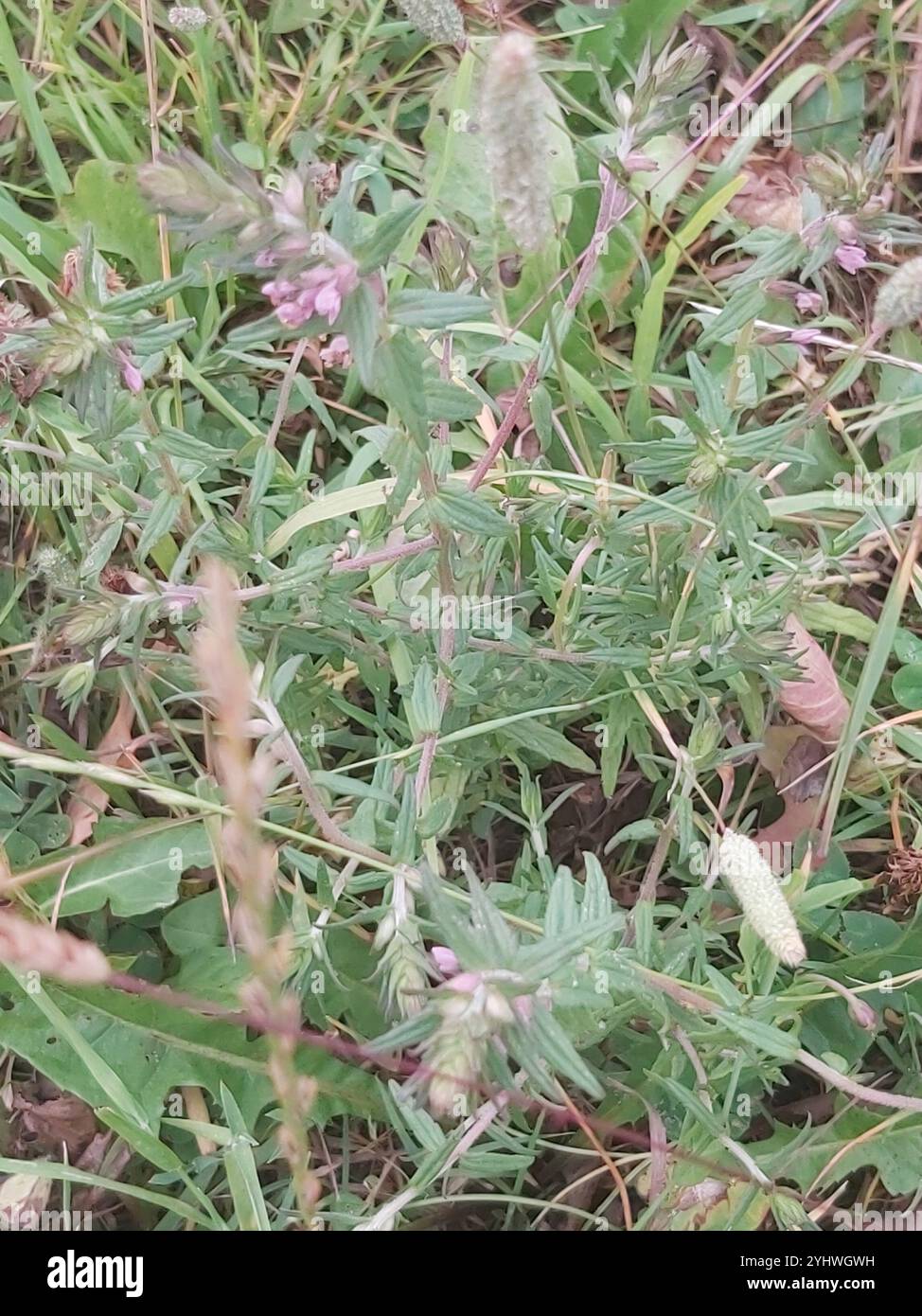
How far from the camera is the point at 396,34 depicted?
7.81 feet

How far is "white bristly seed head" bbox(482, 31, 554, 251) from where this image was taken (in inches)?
39.1

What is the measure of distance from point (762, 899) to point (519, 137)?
89 centimetres

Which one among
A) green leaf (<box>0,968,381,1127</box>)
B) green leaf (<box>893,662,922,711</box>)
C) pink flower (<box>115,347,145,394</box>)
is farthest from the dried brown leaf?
pink flower (<box>115,347,145,394</box>)

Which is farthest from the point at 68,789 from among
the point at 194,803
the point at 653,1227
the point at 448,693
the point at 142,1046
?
the point at 653,1227

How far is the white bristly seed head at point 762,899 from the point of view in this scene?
1244 millimetres

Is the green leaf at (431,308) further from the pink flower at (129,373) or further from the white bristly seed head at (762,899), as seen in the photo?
the white bristly seed head at (762,899)

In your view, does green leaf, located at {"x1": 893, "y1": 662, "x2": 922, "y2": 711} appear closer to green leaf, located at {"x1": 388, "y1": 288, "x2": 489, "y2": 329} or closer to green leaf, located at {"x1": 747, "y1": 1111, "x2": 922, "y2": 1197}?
green leaf, located at {"x1": 747, "y1": 1111, "x2": 922, "y2": 1197}

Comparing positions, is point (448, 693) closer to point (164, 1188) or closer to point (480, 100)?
point (480, 100)

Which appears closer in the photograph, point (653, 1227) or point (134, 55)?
point (653, 1227)

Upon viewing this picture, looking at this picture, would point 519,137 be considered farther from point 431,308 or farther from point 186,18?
point 186,18

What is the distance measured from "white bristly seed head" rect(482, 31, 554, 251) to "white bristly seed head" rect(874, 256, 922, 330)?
1.36 ft

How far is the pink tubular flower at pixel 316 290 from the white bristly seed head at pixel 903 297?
2.10 ft

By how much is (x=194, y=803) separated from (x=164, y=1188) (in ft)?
2.89

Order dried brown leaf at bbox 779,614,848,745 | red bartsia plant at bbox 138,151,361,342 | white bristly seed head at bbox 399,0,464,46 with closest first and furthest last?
red bartsia plant at bbox 138,151,361,342 → white bristly seed head at bbox 399,0,464,46 → dried brown leaf at bbox 779,614,848,745
